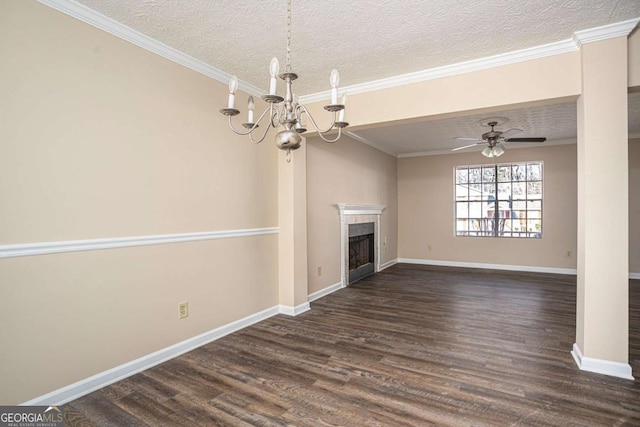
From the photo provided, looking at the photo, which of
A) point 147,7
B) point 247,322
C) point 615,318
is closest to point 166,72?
point 147,7

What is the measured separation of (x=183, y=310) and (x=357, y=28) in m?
2.66

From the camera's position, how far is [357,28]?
7.82 ft

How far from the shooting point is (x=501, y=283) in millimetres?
5523

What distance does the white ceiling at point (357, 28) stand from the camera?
2.13 m

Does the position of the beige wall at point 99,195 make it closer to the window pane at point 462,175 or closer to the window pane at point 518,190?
the window pane at point 462,175

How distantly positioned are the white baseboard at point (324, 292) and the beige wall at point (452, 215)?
3.09m

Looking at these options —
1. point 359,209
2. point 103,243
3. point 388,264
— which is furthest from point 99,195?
point 388,264

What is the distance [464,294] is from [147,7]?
4938 millimetres

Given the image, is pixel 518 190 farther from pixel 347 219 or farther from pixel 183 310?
pixel 183 310

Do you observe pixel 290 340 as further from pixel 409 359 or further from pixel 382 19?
A: pixel 382 19

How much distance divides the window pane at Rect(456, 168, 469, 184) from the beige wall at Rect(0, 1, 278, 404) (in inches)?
221

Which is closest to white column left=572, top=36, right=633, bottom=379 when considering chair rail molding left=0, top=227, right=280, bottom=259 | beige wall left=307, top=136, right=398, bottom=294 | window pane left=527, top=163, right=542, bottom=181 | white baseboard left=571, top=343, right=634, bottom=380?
white baseboard left=571, top=343, right=634, bottom=380

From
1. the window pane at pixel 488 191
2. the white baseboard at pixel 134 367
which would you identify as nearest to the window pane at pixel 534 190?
the window pane at pixel 488 191

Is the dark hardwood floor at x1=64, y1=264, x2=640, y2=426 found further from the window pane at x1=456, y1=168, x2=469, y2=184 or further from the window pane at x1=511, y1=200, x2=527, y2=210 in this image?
the window pane at x1=456, y1=168, x2=469, y2=184
